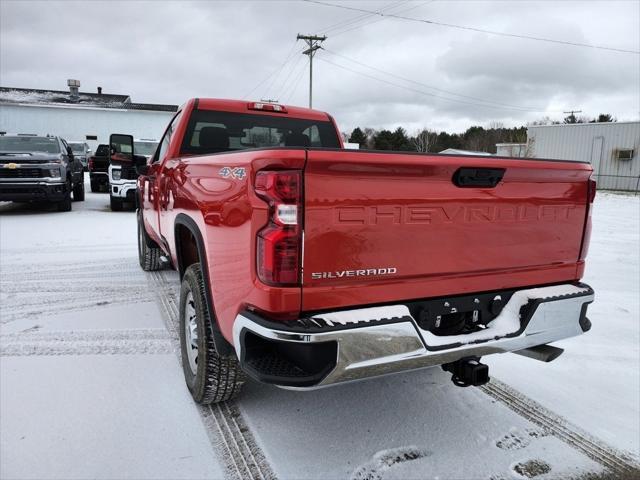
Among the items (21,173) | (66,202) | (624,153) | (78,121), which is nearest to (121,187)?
(66,202)

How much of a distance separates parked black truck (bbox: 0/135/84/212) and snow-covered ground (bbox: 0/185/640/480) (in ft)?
24.9

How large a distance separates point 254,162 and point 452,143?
231ft

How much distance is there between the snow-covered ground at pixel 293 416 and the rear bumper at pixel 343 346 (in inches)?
26.9

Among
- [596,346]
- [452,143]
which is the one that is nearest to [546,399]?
[596,346]

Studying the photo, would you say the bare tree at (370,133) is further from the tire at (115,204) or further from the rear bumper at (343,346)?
the rear bumper at (343,346)

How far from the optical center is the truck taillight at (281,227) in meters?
A: 1.89

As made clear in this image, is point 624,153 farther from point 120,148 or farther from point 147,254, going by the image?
point 147,254

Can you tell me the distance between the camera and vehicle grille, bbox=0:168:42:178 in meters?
10.6

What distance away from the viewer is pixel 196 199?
8.83 ft

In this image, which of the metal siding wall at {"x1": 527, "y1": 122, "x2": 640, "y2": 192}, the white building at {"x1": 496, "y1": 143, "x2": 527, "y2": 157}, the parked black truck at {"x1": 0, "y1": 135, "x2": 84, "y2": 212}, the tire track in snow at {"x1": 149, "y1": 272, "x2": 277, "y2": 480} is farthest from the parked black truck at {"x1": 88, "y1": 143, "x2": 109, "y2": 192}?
the white building at {"x1": 496, "y1": 143, "x2": 527, "y2": 157}

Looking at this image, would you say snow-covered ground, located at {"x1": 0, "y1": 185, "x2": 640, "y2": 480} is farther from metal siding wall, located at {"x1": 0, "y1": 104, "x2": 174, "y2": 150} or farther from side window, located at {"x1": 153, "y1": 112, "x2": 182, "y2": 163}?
metal siding wall, located at {"x1": 0, "y1": 104, "x2": 174, "y2": 150}

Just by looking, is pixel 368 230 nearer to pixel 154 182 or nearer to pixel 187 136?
pixel 187 136

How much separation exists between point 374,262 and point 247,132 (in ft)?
8.44

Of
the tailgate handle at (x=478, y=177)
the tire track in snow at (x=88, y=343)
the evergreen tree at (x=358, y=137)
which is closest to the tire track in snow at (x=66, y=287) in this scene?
the tire track in snow at (x=88, y=343)
